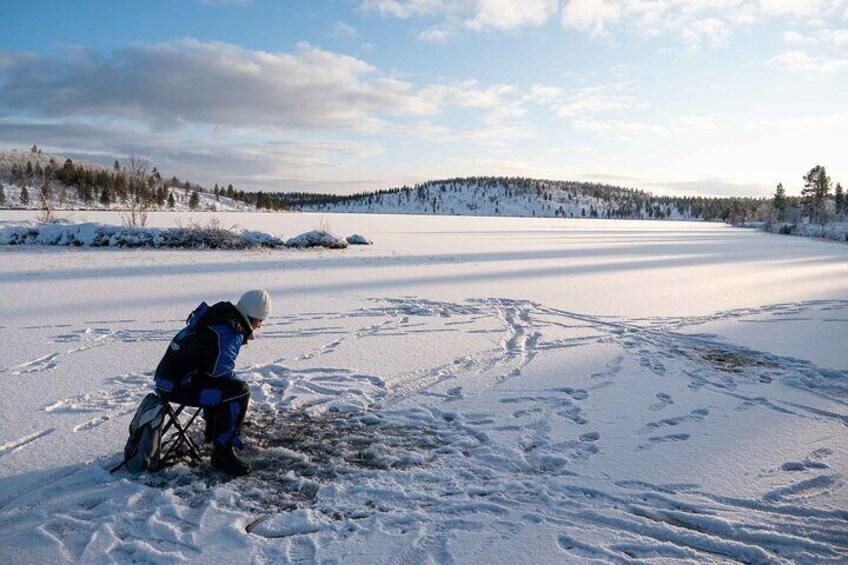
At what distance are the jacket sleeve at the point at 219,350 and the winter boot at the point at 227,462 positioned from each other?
1.82 feet

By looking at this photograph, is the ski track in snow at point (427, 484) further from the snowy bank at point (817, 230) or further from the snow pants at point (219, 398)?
the snowy bank at point (817, 230)

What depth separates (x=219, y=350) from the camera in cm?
369

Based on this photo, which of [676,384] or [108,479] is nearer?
[108,479]

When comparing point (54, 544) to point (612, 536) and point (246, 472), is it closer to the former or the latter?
point (246, 472)

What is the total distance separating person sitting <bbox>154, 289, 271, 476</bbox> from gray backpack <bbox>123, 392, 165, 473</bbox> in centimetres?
11

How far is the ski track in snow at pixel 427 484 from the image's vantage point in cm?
314

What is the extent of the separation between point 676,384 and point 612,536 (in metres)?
3.40

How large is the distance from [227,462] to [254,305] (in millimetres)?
1170

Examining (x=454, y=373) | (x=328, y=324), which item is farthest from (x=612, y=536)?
(x=328, y=324)

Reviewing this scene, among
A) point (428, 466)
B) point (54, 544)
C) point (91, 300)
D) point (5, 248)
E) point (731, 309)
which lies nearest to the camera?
point (54, 544)

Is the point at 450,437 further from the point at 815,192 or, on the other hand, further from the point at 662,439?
the point at 815,192

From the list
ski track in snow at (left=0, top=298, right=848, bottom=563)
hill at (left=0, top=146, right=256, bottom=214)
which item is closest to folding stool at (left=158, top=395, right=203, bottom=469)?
ski track in snow at (left=0, top=298, right=848, bottom=563)

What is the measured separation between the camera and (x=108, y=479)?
3.70m

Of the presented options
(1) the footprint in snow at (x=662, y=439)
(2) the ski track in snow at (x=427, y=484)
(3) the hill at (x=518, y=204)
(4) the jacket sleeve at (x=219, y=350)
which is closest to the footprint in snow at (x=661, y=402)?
(2) the ski track in snow at (x=427, y=484)
